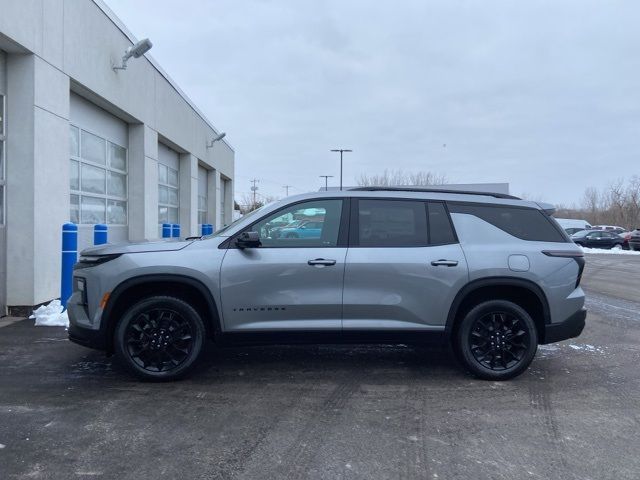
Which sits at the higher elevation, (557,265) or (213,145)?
(213,145)

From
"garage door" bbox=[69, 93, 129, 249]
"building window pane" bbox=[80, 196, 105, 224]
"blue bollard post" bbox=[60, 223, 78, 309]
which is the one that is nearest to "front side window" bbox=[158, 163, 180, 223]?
"garage door" bbox=[69, 93, 129, 249]

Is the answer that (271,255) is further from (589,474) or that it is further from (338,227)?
(589,474)

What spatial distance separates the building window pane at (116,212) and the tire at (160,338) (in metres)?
8.01

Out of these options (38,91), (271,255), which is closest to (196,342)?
(271,255)

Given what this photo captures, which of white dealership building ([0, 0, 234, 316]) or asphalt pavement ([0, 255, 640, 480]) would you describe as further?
white dealership building ([0, 0, 234, 316])

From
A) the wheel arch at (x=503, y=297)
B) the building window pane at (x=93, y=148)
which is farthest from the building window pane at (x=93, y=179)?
the wheel arch at (x=503, y=297)

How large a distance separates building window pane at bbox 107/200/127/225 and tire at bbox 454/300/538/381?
950cm

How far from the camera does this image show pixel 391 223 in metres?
5.12

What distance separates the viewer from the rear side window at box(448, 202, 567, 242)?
17.1 feet

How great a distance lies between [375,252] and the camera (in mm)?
4961

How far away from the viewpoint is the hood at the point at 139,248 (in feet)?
15.8

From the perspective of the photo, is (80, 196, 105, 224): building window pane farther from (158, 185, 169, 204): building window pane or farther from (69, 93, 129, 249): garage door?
(158, 185, 169, 204): building window pane

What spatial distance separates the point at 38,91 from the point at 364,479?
7.49 meters

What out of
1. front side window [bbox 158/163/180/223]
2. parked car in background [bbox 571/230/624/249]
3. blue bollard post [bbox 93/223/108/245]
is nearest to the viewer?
blue bollard post [bbox 93/223/108/245]
